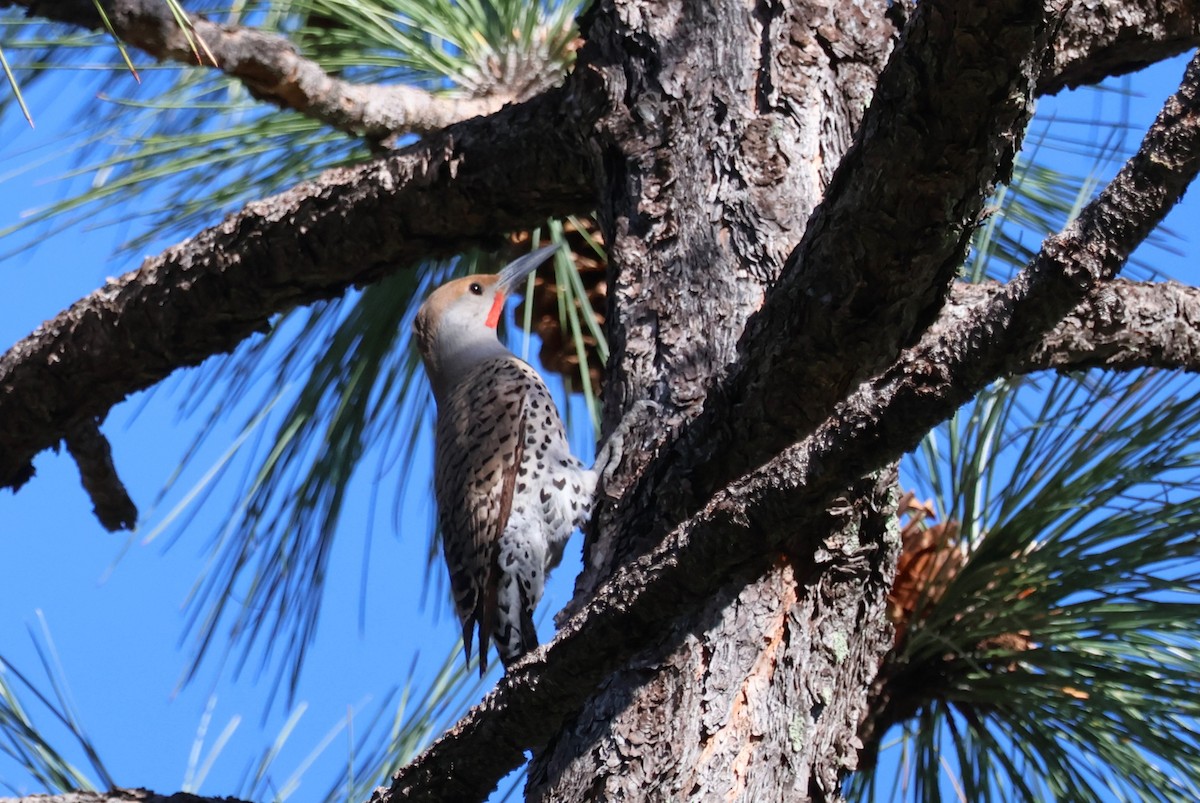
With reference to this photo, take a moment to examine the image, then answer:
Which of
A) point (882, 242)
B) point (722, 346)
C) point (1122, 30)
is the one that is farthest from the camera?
point (1122, 30)

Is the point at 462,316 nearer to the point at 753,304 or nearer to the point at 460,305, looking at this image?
the point at 460,305

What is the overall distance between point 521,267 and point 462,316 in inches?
8.0

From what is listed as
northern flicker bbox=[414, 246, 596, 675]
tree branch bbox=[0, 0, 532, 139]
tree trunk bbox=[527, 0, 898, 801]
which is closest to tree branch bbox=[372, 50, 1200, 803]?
tree trunk bbox=[527, 0, 898, 801]

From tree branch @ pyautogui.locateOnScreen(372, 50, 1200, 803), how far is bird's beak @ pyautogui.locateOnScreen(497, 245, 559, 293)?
1.65m

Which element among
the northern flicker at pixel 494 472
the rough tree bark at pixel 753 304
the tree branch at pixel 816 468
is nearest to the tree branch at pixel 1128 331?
the rough tree bark at pixel 753 304

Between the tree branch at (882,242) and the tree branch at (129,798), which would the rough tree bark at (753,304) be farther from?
the tree branch at (129,798)

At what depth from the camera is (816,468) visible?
137 cm

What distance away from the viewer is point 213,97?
3.37 m

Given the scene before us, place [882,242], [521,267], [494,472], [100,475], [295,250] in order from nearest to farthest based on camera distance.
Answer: [882,242] < [295,250] < [100,475] < [494,472] < [521,267]

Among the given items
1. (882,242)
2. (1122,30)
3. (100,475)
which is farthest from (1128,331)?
Answer: (100,475)

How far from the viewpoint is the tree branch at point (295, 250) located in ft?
8.02

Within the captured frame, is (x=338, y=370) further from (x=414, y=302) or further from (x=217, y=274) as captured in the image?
(x=217, y=274)

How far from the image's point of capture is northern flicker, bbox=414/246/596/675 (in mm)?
3002

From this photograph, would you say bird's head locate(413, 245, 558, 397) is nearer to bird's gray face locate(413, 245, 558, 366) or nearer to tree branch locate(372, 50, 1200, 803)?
bird's gray face locate(413, 245, 558, 366)
